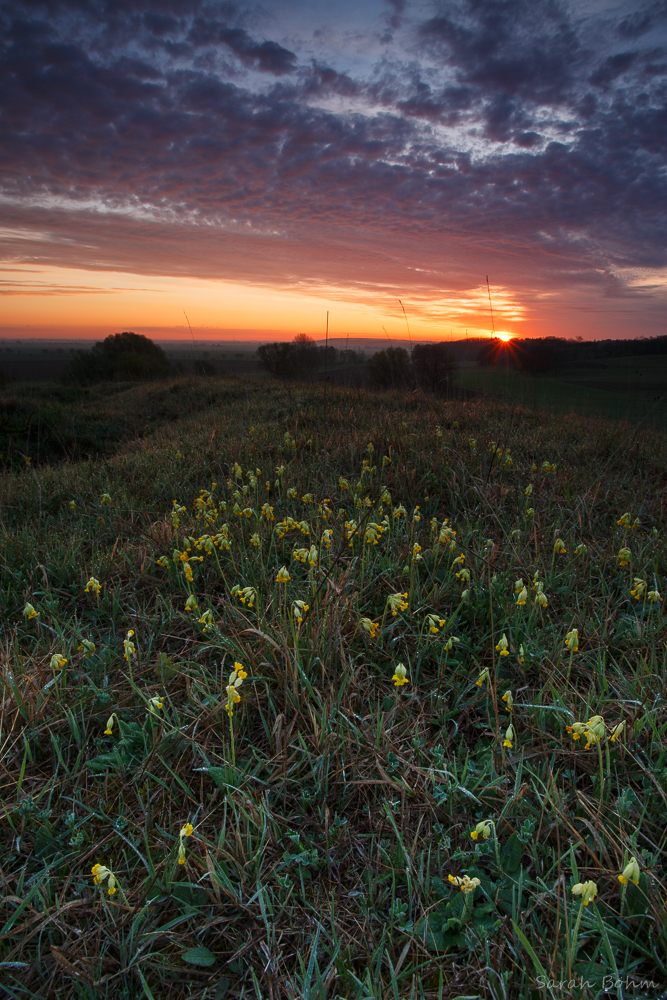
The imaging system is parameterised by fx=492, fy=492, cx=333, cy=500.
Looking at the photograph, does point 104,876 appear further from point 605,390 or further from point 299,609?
point 605,390

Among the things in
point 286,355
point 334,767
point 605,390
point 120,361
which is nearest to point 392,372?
point 605,390

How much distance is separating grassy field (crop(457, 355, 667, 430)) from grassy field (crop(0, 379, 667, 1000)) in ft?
13.3

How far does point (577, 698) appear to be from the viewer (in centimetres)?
231

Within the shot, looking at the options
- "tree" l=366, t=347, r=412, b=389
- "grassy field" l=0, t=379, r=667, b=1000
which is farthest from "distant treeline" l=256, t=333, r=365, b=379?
"grassy field" l=0, t=379, r=667, b=1000

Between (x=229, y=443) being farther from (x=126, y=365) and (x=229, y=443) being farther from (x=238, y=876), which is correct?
(x=126, y=365)

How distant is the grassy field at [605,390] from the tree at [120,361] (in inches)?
727

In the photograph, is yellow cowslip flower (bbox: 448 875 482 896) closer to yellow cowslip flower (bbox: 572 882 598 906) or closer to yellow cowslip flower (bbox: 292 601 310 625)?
yellow cowslip flower (bbox: 572 882 598 906)

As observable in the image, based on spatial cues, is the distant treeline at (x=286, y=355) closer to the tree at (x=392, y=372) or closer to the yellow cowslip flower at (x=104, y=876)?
the tree at (x=392, y=372)

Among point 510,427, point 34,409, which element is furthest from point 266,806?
point 34,409

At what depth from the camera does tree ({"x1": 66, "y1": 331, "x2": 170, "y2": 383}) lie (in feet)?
85.8

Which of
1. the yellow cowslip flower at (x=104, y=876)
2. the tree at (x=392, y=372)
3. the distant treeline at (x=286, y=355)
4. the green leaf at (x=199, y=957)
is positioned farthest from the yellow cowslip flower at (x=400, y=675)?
the distant treeline at (x=286, y=355)

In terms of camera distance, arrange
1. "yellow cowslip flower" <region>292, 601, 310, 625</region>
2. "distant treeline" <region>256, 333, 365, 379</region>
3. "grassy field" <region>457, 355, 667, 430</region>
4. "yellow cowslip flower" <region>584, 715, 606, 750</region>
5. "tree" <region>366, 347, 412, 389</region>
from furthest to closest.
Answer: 1. "distant treeline" <region>256, 333, 365, 379</region>
2. "tree" <region>366, 347, 412, 389</region>
3. "grassy field" <region>457, 355, 667, 430</region>
4. "yellow cowslip flower" <region>292, 601, 310, 625</region>
5. "yellow cowslip flower" <region>584, 715, 606, 750</region>

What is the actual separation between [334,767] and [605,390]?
28.1 ft

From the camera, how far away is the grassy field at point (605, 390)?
7.01 m
